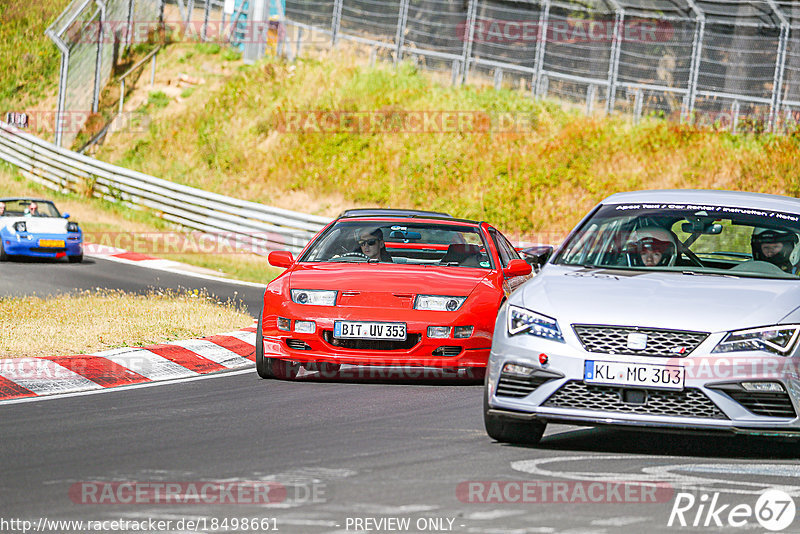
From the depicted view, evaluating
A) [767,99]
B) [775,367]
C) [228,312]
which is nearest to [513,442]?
[775,367]

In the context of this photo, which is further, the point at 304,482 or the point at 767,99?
the point at 767,99

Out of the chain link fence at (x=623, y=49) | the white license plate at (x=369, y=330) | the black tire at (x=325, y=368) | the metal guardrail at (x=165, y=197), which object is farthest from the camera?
the chain link fence at (x=623, y=49)

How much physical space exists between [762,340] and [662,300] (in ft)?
1.89

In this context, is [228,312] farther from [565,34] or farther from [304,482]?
[565,34]

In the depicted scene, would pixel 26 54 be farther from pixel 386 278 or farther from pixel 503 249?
pixel 386 278

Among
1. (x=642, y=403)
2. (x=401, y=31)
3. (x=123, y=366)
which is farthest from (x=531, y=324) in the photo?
(x=401, y=31)

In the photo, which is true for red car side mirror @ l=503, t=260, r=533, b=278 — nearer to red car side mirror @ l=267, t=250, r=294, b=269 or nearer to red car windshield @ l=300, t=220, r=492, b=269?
red car windshield @ l=300, t=220, r=492, b=269

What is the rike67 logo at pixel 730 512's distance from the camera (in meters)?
5.34

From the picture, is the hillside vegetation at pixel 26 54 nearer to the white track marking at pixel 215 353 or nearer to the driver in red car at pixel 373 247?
the white track marking at pixel 215 353

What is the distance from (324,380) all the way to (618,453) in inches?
135

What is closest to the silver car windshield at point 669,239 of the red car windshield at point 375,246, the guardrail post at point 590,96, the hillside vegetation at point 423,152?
the red car windshield at point 375,246

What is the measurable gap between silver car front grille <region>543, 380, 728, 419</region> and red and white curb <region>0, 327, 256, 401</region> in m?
4.24

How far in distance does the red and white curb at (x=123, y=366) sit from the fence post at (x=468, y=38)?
2058 cm

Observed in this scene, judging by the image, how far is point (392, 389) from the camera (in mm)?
9445
